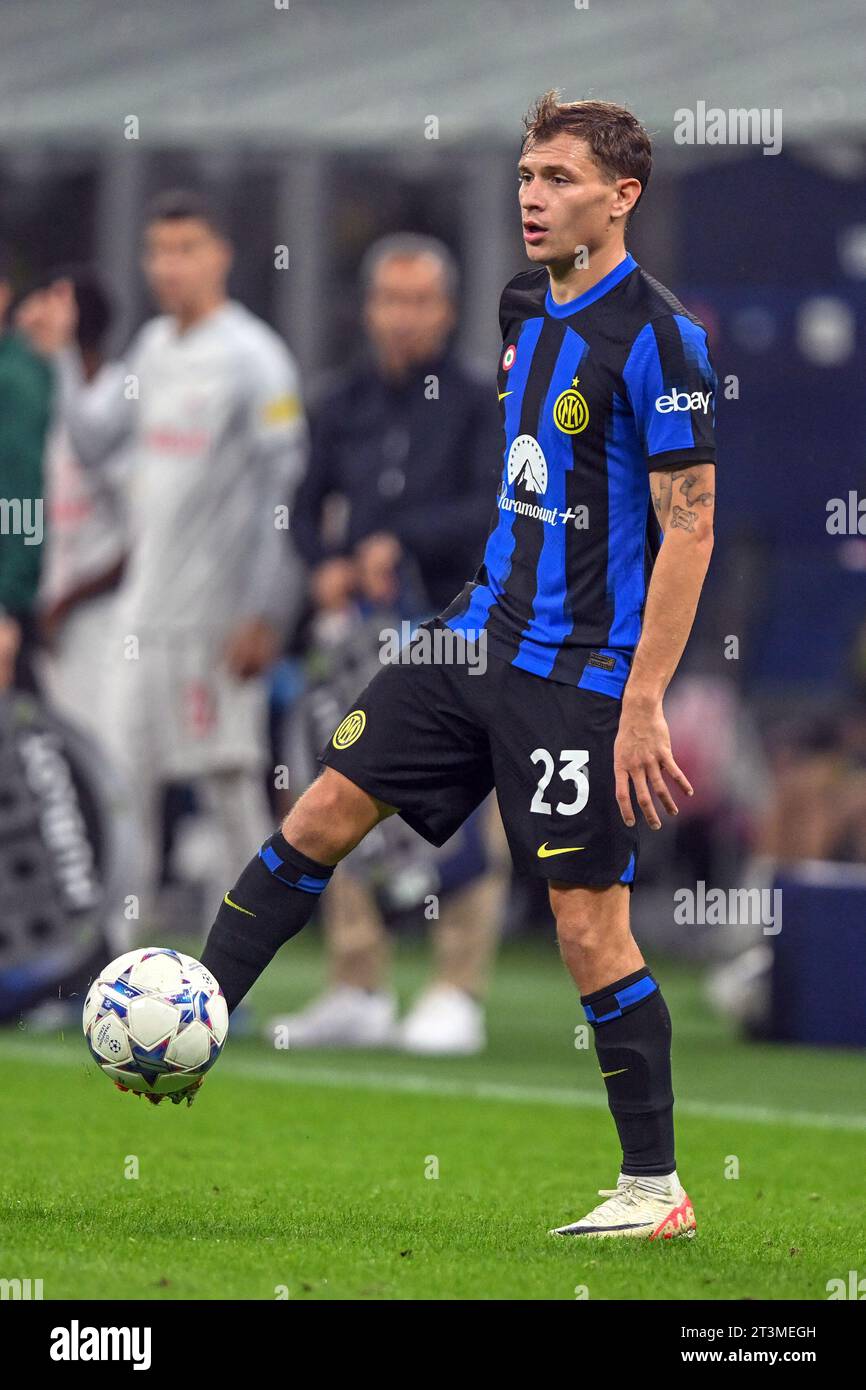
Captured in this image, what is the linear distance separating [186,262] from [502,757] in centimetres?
533

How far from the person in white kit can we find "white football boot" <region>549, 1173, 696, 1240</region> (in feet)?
15.9

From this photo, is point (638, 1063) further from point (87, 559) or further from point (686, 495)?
point (87, 559)

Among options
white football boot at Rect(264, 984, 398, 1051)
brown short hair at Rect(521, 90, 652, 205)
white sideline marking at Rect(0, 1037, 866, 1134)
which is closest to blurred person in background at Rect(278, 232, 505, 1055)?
white football boot at Rect(264, 984, 398, 1051)

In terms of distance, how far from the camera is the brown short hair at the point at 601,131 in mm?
5430

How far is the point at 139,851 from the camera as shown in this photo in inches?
392

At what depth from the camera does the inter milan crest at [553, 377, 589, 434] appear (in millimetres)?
5387

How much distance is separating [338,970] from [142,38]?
4.78m

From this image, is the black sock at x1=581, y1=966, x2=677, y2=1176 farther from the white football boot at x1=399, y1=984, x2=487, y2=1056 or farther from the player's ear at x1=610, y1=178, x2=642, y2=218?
the white football boot at x1=399, y1=984, x2=487, y2=1056

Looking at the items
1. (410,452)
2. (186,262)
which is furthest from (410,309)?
(186,262)

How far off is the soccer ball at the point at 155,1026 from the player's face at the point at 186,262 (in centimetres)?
538

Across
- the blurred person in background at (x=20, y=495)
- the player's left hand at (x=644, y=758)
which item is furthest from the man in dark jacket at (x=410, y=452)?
the player's left hand at (x=644, y=758)

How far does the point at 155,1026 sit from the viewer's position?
5.25 m
